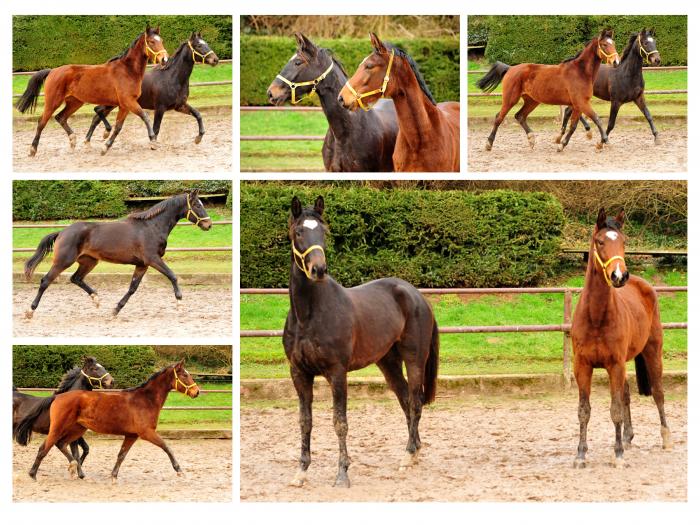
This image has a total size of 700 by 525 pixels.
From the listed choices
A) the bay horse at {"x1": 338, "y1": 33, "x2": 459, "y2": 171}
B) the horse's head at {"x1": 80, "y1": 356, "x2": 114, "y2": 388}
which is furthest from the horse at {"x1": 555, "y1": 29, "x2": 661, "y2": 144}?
the horse's head at {"x1": 80, "y1": 356, "x2": 114, "y2": 388}

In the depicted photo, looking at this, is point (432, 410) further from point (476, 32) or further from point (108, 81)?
point (108, 81)

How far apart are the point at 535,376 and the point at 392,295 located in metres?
2.98

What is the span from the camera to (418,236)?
1052 centimetres

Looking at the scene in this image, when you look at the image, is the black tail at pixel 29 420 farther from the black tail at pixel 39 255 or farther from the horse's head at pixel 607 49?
the horse's head at pixel 607 49

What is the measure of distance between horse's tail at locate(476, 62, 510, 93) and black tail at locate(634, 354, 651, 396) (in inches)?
100

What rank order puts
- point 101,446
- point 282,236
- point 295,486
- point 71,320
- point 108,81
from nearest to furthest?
1. point 295,486
2. point 108,81
3. point 71,320
4. point 101,446
5. point 282,236

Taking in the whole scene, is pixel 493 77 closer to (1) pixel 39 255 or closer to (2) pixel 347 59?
(1) pixel 39 255

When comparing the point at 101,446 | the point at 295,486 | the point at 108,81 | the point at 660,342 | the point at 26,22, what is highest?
the point at 26,22

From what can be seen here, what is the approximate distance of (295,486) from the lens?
684cm

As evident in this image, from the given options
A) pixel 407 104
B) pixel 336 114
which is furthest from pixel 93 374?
pixel 407 104

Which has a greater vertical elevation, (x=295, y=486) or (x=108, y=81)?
(x=108, y=81)

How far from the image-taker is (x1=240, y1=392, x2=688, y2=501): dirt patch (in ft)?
22.5

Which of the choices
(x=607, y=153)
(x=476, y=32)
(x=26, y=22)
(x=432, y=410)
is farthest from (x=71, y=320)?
(x=607, y=153)

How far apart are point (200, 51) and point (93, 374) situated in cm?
279
